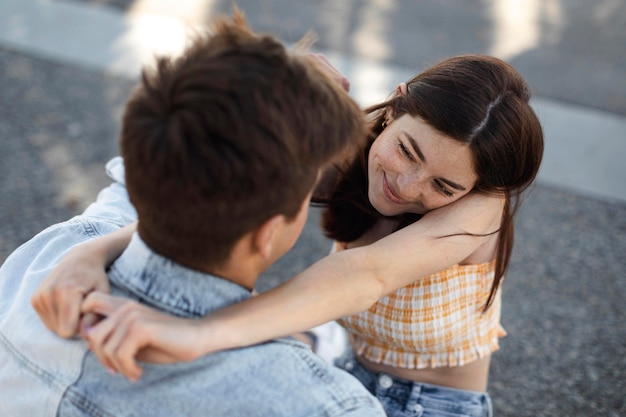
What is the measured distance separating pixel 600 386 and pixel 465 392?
112 centimetres

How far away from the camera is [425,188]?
1.94m

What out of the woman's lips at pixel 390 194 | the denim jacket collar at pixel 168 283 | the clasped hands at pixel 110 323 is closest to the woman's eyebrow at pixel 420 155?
the woman's lips at pixel 390 194

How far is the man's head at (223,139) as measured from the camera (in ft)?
3.99

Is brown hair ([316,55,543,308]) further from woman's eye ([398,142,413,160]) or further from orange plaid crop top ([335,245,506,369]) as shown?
orange plaid crop top ([335,245,506,369])

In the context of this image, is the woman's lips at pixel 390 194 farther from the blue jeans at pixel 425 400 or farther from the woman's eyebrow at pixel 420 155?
the blue jeans at pixel 425 400

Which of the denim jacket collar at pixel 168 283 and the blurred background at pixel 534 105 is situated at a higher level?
the denim jacket collar at pixel 168 283

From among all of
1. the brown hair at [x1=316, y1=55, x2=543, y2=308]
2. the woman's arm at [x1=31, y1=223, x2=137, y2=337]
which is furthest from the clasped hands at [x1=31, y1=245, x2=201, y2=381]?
the brown hair at [x1=316, y1=55, x2=543, y2=308]

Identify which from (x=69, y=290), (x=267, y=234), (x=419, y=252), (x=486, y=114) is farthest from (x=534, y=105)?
(x=69, y=290)

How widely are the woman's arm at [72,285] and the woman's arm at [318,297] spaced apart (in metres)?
0.06

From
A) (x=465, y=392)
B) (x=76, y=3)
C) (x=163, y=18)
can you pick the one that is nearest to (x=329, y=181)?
(x=465, y=392)

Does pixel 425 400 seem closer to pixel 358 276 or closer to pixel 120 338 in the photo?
pixel 358 276

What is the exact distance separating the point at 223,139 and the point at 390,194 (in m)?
0.88

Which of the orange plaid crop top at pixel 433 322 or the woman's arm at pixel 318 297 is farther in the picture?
the orange plaid crop top at pixel 433 322

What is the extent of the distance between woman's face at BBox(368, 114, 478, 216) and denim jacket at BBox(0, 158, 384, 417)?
671 mm
